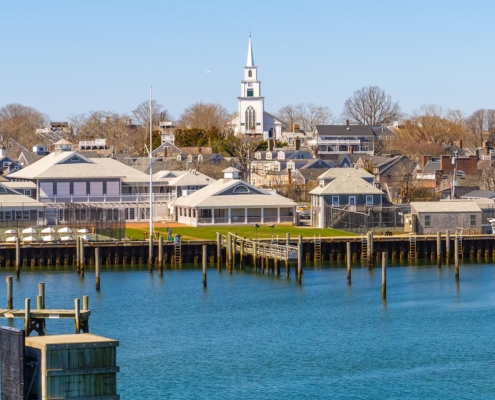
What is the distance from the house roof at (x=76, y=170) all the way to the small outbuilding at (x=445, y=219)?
27.7 m

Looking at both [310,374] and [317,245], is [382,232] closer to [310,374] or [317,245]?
[317,245]

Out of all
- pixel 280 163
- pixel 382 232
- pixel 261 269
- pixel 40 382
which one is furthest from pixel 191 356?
pixel 280 163

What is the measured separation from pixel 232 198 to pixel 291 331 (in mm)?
44112

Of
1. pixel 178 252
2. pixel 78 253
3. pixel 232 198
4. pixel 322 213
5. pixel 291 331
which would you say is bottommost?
pixel 291 331

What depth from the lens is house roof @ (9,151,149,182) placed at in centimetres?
10162

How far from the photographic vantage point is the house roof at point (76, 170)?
10162 centimetres

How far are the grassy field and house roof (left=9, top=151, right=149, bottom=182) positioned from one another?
12292mm

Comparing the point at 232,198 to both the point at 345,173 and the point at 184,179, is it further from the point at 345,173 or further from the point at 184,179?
the point at 184,179

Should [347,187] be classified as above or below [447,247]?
above

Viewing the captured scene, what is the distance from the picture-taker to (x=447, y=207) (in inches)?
3514

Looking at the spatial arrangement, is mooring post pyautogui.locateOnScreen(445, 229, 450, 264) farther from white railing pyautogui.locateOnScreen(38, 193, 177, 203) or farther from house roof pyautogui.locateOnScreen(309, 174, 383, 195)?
white railing pyautogui.locateOnScreen(38, 193, 177, 203)

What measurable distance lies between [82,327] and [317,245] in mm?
40923

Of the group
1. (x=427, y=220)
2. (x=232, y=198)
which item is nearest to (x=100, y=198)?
(x=232, y=198)

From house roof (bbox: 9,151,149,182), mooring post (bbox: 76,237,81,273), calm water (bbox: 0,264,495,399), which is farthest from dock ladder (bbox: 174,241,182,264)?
house roof (bbox: 9,151,149,182)
